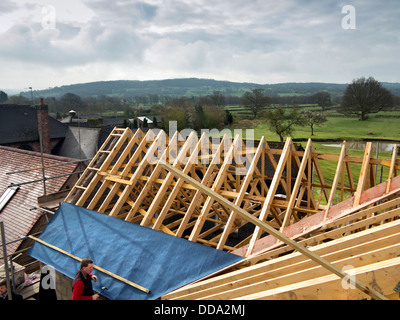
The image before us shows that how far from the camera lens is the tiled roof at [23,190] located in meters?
10.6

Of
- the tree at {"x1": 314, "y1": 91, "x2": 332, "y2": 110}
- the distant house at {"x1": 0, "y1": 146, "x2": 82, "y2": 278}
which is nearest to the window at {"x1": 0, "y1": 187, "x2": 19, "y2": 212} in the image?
the distant house at {"x1": 0, "y1": 146, "x2": 82, "y2": 278}

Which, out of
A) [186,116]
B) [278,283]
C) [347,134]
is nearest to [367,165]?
[278,283]

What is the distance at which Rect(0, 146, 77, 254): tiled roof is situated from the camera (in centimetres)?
1059

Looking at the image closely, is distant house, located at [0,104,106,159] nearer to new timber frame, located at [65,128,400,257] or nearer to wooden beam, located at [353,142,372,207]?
new timber frame, located at [65,128,400,257]

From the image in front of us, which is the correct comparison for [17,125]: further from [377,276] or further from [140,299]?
[377,276]

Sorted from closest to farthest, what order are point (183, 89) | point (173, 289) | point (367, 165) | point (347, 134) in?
1. point (173, 289)
2. point (367, 165)
3. point (347, 134)
4. point (183, 89)

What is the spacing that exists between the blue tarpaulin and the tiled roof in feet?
11.9

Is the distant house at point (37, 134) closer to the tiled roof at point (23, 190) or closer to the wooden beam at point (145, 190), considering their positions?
the tiled roof at point (23, 190)

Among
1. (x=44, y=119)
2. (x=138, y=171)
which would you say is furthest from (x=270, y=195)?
(x=44, y=119)

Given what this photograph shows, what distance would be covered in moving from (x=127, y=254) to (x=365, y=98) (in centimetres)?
5524

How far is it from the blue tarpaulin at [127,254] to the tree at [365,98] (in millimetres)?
53804

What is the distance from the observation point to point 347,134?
4397cm

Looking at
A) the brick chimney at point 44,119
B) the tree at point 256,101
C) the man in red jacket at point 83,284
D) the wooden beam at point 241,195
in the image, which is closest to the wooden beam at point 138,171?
the man in red jacket at point 83,284
